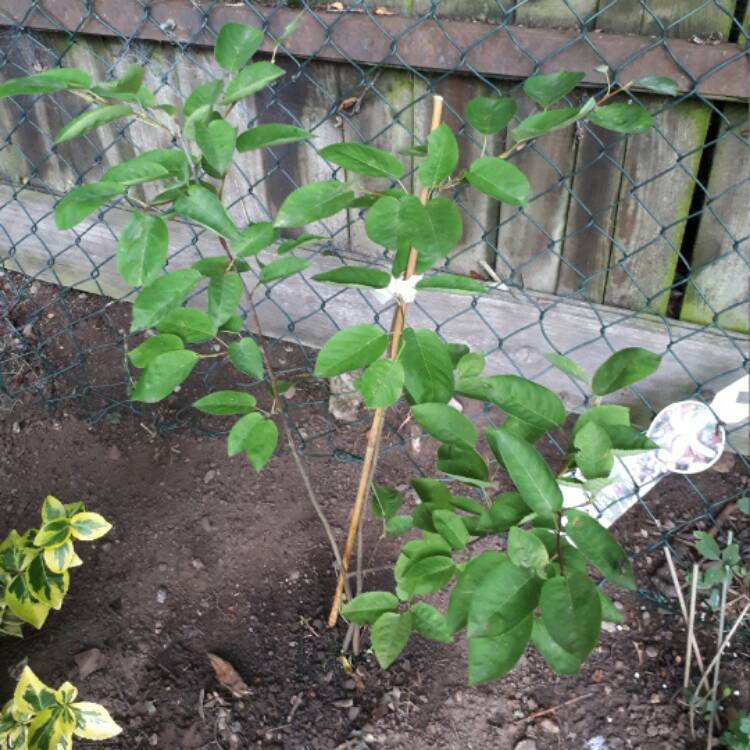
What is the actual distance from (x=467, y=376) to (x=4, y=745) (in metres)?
1.04

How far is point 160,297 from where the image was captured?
1085 mm

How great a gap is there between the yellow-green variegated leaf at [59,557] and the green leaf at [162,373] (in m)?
0.58

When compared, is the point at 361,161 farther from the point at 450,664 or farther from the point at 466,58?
the point at 450,664

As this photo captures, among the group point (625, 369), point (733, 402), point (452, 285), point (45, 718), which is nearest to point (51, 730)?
point (45, 718)

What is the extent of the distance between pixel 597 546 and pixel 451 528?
0.78ft

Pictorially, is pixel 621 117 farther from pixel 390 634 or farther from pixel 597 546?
pixel 390 634

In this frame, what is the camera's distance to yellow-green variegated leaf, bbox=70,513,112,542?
1.65 meters

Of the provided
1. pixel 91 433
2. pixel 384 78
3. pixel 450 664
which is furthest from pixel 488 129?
pixel 91 433

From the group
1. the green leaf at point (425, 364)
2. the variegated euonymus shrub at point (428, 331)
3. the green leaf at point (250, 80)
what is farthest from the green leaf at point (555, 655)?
the green leaf at point (250, 80)

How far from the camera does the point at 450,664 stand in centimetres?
172

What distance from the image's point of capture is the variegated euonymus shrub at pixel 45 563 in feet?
5.34

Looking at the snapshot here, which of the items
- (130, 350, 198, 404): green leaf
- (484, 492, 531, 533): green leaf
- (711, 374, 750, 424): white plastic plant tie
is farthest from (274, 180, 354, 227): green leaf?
(711, 374, 750, 424): white plastic plant tie

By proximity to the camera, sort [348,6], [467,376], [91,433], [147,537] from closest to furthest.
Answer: [467,376], [348,6], [147,537], [91,433]

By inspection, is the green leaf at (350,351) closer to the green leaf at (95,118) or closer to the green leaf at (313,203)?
the green leaf at (313,203)
